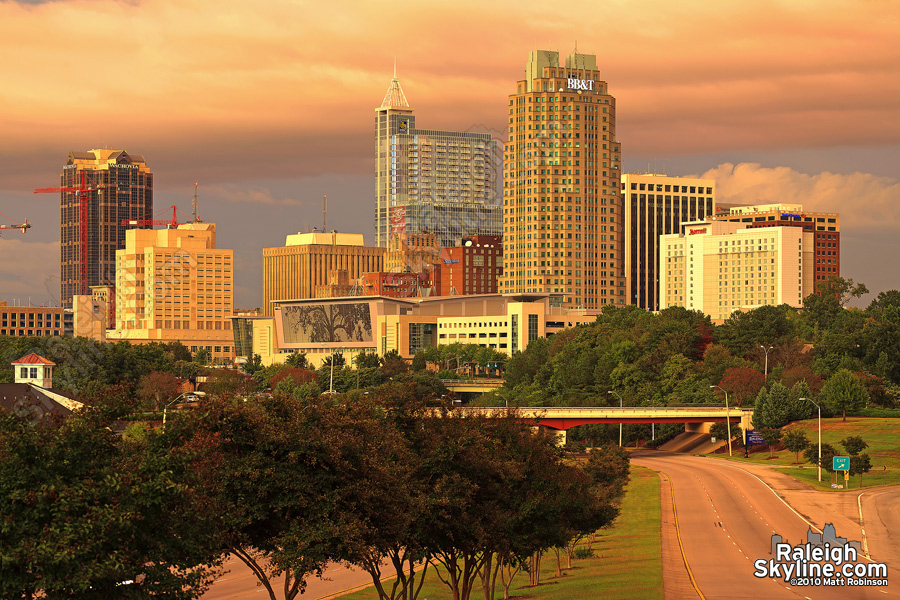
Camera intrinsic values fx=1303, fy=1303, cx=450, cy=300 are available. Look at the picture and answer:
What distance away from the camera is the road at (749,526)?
2980 inches

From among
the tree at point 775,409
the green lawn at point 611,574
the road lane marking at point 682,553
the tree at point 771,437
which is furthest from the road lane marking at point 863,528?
the tree at point 775,409

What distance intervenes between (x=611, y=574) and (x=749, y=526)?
26994 mm

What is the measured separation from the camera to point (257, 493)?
4512 centimetres

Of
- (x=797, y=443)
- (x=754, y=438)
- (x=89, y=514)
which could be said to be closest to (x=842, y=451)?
(x=797, y=443)

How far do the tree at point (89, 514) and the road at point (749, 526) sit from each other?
1694 inches

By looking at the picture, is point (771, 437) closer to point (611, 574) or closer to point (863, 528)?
point (863, 528)

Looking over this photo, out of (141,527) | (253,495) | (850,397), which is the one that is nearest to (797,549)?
(253,495)

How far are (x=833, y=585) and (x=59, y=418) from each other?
174 feet

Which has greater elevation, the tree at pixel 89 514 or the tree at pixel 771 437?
the tree at pixel 89 514

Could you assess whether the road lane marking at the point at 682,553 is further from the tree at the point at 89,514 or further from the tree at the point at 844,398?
the tree at the point at 844,398

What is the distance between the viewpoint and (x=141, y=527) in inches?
1447

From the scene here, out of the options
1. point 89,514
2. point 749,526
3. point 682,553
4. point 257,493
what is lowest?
point 749,526

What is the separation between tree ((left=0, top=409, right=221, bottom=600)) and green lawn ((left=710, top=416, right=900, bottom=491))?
370ft

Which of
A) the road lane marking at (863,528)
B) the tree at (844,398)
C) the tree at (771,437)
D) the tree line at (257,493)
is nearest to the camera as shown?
the tree line at (257,493)
